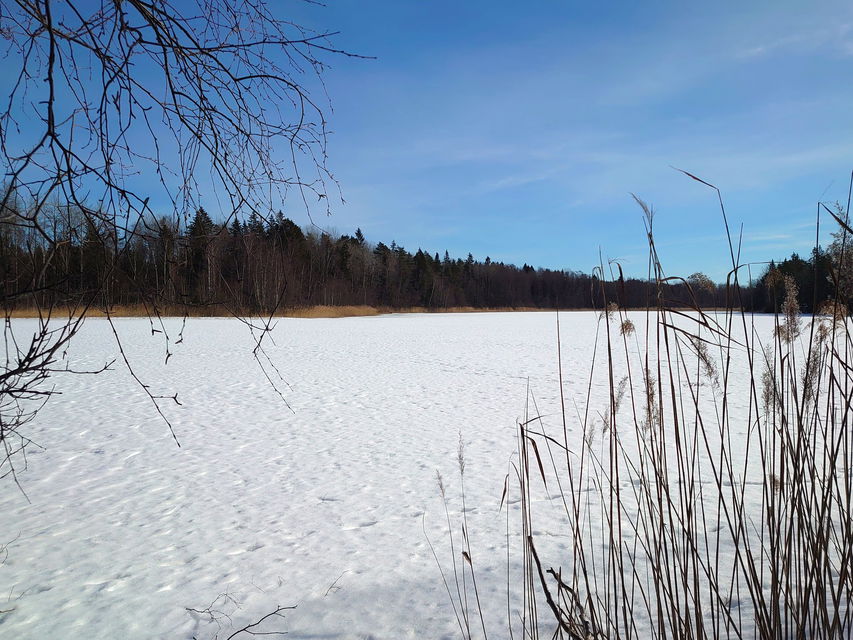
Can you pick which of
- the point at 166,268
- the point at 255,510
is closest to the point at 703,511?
the point at 166,268

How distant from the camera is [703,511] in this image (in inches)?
56.0

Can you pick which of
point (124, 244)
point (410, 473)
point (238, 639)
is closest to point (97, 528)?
point (238, 639)

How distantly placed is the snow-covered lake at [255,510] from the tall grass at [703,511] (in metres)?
0.50

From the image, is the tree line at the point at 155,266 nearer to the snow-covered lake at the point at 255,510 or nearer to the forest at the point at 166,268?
the forest at the point at 166,268

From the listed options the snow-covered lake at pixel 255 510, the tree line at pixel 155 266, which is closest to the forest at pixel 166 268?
the tree line at pixel 155 266

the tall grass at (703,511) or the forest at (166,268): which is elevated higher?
the forest at (166,268)

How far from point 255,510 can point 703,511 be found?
274 centimetres

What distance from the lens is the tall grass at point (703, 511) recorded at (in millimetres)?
1271

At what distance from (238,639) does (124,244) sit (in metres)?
1.62

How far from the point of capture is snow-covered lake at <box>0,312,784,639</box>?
2322 mm

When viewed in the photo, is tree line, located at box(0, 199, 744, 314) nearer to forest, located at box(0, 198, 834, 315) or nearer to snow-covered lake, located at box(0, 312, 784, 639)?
forest, located at box(0, 198, 834, 315)

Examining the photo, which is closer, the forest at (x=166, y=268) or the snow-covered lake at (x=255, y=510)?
the forest at (x=166, y=268)

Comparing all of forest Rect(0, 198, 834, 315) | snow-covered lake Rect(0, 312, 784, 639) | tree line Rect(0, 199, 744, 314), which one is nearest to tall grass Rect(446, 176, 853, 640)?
forest Rect(0, 198, 834, 315)

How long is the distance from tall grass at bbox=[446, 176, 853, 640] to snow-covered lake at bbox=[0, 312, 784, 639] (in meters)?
0.50
